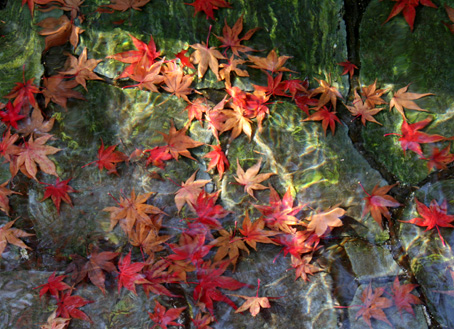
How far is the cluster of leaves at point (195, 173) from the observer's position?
2426 millimetres

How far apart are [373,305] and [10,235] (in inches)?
97.2

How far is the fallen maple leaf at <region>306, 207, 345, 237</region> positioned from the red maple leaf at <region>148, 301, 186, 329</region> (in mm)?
1031

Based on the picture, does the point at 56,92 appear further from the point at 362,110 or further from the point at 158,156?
the point at 362,110

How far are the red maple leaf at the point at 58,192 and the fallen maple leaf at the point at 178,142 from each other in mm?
745

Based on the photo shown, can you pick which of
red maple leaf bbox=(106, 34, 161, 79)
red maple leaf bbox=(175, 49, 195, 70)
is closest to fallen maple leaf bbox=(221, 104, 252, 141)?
red maple leaf bbox=(175, 49, 195, 70)

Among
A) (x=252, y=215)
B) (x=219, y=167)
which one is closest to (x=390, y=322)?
(x=252, y=215)

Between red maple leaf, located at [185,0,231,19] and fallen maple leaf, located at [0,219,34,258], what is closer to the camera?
fallen maple leaf, located at [0,219,34,258]

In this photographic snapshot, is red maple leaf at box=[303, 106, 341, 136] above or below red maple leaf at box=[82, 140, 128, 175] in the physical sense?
above

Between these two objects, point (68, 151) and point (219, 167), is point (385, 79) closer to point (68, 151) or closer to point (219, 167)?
point (219, 167)

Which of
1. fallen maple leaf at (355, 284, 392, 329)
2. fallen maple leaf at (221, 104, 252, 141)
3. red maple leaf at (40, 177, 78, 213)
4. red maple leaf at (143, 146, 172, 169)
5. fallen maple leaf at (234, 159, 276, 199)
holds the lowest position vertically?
fallen maple leaf at (355, 284, 392, 329)

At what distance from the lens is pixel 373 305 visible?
2.42 meters

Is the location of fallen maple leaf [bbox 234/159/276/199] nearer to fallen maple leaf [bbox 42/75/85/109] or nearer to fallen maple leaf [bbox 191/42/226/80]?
Result: fallen maple leaf [bbox 191/42/226/80]

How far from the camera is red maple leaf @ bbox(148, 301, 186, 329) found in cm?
239

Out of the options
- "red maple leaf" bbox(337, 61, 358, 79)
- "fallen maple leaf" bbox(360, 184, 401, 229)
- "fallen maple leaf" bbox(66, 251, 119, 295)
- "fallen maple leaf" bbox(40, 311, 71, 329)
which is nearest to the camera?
"fallen maple leaf" bbox(40, 311, 71, 329)
